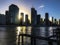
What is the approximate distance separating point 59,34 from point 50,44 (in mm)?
1407

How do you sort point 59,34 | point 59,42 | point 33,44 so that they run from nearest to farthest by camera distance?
point 59,42
point 59,34
point 33,44

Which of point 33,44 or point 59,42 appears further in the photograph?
point 33,44

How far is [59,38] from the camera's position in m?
14.2

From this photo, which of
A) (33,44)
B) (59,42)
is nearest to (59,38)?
(59,42)

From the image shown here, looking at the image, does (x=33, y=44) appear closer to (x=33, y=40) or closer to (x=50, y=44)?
(x=33, y=40)

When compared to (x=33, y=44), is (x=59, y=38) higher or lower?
higher

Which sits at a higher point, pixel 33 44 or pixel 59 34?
pixel 59 34

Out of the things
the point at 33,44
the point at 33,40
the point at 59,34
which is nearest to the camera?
the point at 59,34

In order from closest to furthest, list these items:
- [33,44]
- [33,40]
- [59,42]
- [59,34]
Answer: [59,42] < [59,34] < [33,40] < [33,44]

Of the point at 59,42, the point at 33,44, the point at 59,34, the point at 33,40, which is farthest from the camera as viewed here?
the point at 33,44

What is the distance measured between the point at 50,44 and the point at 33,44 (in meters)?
6.73

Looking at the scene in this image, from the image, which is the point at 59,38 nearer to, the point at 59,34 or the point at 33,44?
the point at 59,34

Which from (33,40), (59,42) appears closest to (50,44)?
(59,42)

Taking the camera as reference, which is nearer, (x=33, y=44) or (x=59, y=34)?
(x=59, y=34)
